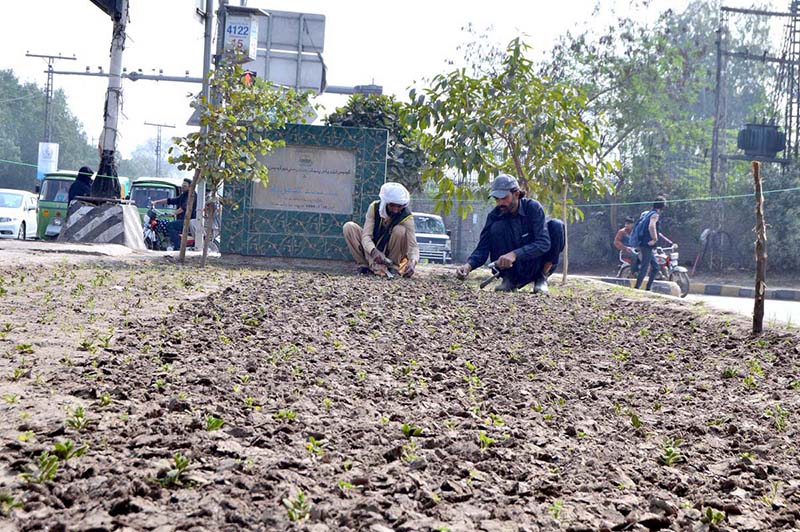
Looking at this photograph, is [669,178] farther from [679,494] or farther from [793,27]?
[679,494]

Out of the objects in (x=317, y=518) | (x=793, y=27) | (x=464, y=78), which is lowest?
(x=317, y=518)

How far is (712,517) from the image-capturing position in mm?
3000

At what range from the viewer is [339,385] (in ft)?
15.5

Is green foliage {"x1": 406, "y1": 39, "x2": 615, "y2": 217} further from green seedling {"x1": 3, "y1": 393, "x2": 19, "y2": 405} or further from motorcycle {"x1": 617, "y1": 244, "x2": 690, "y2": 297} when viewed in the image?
green seedling {"x1": 3, "y1": 393, "x2": 19, "y2": 405}

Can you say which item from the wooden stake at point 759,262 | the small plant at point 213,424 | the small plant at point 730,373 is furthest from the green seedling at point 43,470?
the wooden stake at point 759,262

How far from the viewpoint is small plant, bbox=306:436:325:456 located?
11.3ft

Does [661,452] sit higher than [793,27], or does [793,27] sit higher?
[793,27]

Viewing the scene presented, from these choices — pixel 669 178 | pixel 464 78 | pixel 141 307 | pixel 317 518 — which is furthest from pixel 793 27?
pixel 317 518

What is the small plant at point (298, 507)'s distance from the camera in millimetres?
2758

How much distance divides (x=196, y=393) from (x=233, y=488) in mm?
1387

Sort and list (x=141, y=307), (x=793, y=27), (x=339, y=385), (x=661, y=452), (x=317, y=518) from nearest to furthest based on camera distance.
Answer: (x=317, y=518) → (x=661, y=452) → (x=339, y=385) → (x=141, y=307) → (x=793, y=27)

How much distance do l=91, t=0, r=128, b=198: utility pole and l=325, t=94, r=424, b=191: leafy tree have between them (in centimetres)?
346

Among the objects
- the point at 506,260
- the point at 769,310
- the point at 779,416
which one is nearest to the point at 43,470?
the point at 779,416

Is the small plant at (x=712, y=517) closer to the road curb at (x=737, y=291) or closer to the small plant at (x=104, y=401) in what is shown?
the small plant at (x=104, y=401)
